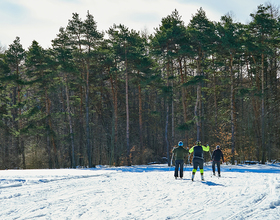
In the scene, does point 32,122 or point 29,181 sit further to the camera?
point 32,122

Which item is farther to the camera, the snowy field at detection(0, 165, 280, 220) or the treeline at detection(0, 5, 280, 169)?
the treeline at detection(0, 5, 280, 169)

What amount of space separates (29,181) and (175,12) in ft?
72.8

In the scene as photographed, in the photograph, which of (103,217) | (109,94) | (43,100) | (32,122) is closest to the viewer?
(103,217)

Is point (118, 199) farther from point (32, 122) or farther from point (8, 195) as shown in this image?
point (32, 122)

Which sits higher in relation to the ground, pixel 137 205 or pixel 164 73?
pixel 164 73

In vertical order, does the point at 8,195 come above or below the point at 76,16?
below

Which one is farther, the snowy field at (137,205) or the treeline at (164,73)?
the treeline at (164,73)

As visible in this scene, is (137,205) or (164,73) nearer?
(137,205)

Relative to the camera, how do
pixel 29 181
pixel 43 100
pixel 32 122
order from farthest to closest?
pixel 43 100
pixel 32 122
pixel 29 181

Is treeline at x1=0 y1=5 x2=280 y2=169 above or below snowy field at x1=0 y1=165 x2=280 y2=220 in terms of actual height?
above


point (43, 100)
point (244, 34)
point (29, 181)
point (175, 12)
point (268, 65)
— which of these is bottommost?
point (29, 181)

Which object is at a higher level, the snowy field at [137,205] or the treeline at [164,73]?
the treeline at [164,73]

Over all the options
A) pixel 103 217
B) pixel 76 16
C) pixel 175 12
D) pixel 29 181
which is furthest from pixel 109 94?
pixel 103 217

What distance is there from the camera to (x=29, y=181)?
13.2 metres
